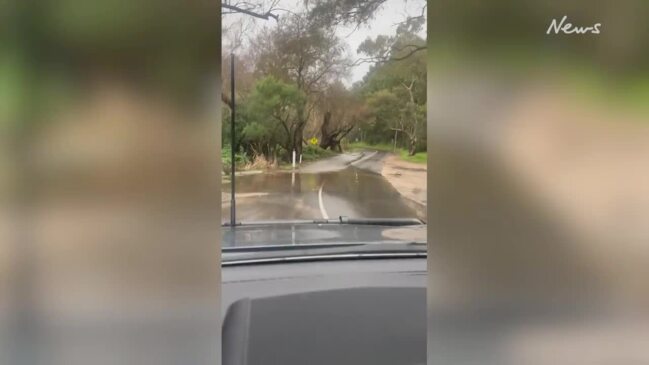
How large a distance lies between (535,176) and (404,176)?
576 millimetres

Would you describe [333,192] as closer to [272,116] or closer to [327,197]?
[327,197]

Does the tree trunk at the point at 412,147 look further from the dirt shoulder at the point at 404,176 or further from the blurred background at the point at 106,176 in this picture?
the blurred background at the point at 106,176

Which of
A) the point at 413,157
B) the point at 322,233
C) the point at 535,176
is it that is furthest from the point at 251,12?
the point at 535,176

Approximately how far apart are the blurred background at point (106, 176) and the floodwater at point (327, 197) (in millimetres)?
594

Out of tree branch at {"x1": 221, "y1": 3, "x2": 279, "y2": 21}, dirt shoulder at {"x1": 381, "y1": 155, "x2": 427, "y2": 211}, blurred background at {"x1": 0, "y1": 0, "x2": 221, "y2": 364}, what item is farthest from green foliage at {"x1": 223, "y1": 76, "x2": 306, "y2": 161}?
blurred background at {"x1": 0, "y1": 0, "x2": 221, "y2": 364}

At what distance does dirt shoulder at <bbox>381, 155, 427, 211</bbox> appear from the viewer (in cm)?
137

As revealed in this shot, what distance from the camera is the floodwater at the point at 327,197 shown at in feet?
5.12

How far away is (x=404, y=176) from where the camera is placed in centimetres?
149

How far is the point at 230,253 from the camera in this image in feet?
4.29

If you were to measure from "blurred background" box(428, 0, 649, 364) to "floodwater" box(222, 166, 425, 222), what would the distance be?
1.84 ft

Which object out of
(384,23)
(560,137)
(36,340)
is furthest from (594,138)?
(36,340)

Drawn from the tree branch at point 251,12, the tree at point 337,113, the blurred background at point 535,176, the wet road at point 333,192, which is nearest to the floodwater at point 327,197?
the wet road at point 333,192

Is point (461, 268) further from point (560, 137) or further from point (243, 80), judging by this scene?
point (243, 80)

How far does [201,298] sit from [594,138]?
0.72 m
